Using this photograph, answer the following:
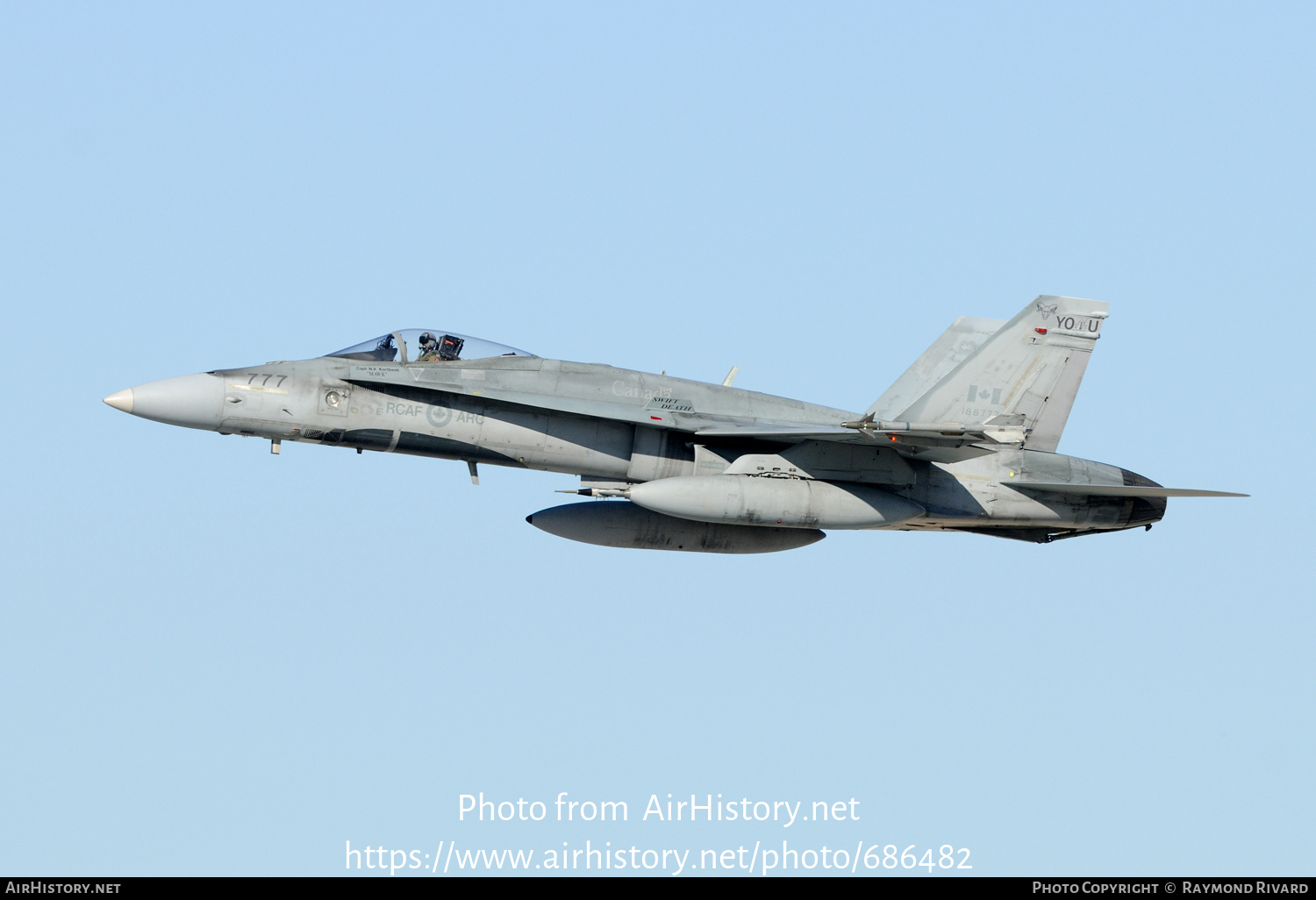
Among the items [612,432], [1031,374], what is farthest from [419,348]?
[1031,374]

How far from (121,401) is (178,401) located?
59 cm

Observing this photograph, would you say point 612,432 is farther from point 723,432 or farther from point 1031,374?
point 1031,374

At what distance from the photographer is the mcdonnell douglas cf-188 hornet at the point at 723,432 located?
17.7 meters

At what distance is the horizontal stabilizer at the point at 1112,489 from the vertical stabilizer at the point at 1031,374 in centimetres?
66

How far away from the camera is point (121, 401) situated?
16984 mm

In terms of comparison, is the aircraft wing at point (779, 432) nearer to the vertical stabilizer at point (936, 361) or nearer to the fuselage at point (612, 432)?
the fuselage at point (612, 432)

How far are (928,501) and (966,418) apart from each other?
3.70 ft

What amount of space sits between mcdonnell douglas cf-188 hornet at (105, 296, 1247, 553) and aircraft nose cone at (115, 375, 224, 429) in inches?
0.8

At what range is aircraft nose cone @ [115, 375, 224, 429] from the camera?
55.8 feet

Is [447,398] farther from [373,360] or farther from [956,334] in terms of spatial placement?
[956,334]

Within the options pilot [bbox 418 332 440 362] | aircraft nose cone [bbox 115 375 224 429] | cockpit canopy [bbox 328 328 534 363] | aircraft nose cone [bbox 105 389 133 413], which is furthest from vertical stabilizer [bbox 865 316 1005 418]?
aircraft nose cone [bbox 105 389 133 413]

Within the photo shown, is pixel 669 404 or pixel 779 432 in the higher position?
pixel 669 404

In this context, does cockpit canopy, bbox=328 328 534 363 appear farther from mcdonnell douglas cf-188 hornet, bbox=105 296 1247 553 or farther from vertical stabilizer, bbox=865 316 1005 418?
vertical stabilizer, bbox=865 316 1005 418
